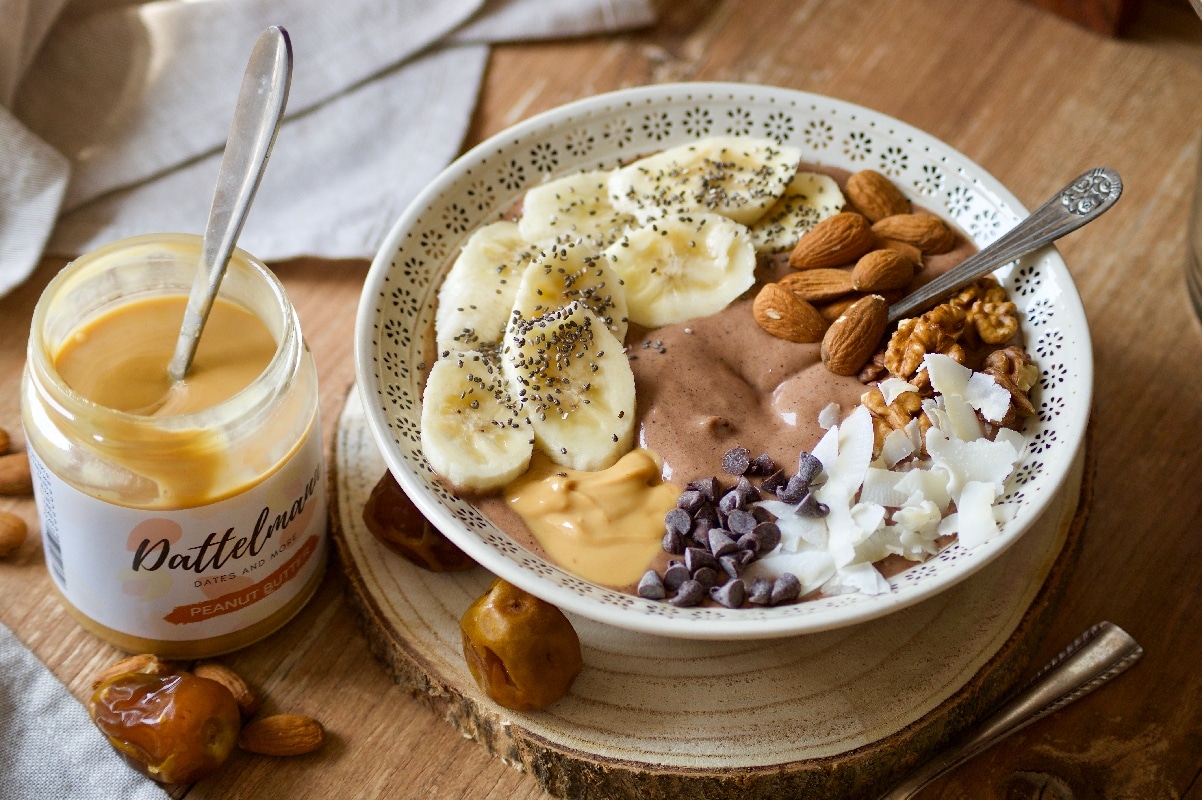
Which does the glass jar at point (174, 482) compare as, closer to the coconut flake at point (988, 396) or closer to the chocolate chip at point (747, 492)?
the chocolate chip at point (747, 492)

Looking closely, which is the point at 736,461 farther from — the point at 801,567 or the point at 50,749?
the point at 50,749

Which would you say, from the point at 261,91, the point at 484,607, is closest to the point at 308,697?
the point at 484,607

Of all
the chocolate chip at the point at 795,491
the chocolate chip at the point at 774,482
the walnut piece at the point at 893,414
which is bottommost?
the chocolate chip at the point at 774,482

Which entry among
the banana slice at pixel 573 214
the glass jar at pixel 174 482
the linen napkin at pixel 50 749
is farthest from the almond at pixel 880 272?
the linen napkin at pixel 50 749

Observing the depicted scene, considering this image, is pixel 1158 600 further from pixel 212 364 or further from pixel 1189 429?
pixel 212 364

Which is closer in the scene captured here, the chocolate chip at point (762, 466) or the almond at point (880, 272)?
the chocolate chip at point (762, 466)

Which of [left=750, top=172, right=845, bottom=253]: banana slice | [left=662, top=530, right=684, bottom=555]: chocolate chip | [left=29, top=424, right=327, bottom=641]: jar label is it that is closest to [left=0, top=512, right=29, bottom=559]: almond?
[left=29, top=424, right=327, bottom=641]: jar label
